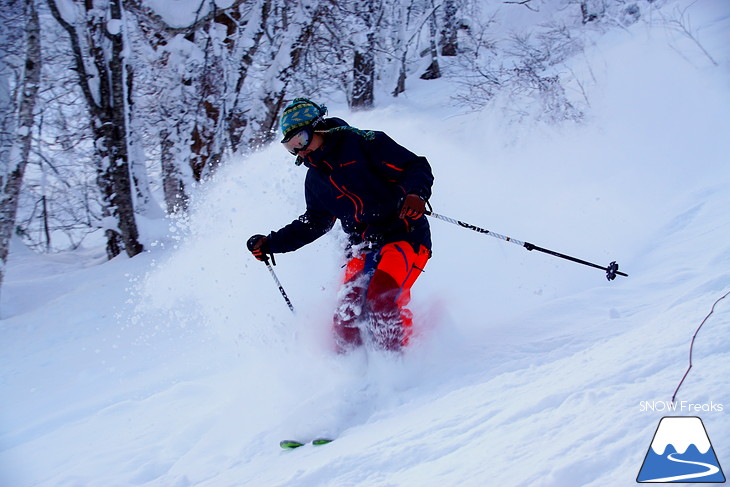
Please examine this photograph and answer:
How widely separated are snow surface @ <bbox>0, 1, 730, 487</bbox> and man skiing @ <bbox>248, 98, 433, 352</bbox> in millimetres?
233

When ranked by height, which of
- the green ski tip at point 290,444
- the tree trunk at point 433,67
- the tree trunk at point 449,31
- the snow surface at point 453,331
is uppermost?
the tree trunk at point 449,31

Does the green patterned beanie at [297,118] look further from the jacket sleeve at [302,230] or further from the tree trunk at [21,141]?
the tree trunk at [21,141]

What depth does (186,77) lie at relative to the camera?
9.66m

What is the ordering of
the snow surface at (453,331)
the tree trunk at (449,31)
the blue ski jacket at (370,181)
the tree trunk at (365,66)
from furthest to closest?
1. the tree trunk at (449,31)
2. the tree trunk at (365,66)
3. the blue ski jacket at (370,181)
4. the snow surface at (453,331)

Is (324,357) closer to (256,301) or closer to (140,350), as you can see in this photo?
(256,301)

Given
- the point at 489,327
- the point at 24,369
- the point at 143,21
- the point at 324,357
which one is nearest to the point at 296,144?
the point at 324,357

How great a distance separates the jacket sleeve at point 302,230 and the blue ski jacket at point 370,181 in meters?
0.22

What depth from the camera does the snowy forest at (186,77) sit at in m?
7.97

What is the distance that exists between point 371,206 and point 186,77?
7714 millimetres

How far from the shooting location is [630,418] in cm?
165

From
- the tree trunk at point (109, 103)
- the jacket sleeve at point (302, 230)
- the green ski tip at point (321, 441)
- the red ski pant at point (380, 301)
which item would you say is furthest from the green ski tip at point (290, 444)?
the tree trunk at point (109, 103)

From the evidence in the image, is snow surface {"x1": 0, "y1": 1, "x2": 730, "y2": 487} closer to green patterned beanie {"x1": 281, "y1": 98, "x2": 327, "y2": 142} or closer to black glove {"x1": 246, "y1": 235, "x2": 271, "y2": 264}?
black glove {"x1": 246, "y1": 235, "x2": 271, "y2": 264}

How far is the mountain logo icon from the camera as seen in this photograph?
1306 millimetres

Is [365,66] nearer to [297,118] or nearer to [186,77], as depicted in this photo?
[186,77]
